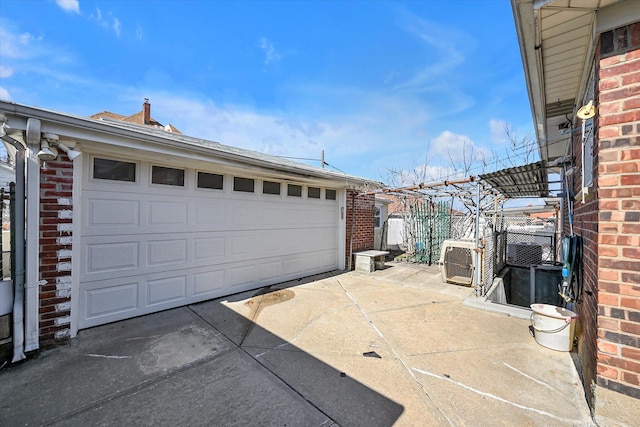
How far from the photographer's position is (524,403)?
7.35 feet

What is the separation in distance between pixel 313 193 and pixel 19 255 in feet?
16.9

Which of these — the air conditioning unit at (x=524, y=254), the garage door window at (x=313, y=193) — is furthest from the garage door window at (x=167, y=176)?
the air conditioning unit at (x=524, y=254)

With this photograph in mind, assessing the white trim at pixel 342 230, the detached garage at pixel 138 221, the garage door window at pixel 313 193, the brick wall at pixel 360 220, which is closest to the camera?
the detached garage at pixel 138 221

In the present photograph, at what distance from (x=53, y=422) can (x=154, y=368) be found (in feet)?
2.62

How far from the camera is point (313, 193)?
6.82 metres

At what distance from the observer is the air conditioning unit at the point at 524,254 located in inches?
310

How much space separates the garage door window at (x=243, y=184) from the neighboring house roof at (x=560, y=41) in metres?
4.60

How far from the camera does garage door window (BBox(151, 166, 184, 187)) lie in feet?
13.8

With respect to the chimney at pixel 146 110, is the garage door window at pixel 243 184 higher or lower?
lower

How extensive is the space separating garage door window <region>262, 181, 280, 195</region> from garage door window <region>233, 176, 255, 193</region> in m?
0.29

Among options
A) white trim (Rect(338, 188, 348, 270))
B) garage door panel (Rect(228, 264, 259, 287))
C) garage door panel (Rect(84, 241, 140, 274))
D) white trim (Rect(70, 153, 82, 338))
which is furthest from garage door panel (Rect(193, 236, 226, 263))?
white trim (Rect(338, 188, 348, 270))

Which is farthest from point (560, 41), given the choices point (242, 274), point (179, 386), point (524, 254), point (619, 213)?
point (524, 254)

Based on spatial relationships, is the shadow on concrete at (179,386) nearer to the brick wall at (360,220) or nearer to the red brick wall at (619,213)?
the red brick wall at (619,213)

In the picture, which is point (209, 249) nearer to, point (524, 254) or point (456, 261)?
point (456, 261)
